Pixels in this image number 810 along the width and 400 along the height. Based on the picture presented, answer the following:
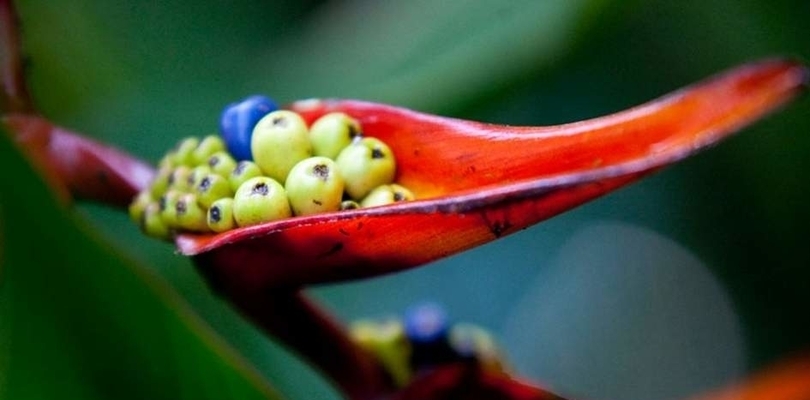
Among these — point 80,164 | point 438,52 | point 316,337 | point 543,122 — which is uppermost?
point 543,122

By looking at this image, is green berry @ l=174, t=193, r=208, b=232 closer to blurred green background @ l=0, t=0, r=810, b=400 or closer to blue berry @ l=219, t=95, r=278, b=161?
blue berry @ l=219, t=95, r=278, b=161

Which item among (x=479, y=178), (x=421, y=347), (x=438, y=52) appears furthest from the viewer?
(x=438, y=52)

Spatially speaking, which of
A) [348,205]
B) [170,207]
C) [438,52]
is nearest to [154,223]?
[170,207]

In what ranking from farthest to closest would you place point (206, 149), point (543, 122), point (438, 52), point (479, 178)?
point (543, 122)
point (438, 52)
point (206, 149)
point (479, 178)

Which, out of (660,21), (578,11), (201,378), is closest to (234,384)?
(201,378)

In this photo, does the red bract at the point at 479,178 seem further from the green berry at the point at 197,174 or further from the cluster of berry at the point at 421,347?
the cluster of berry at the point at 421,347

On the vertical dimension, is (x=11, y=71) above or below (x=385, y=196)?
above

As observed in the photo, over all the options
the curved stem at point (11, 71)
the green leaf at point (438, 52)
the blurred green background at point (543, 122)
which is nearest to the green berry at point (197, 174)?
the curved stem at point (11, 71)

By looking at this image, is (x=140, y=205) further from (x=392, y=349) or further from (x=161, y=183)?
(x=392, y=349)

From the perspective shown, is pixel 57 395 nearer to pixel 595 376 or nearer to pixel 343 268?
pixel 343 268
